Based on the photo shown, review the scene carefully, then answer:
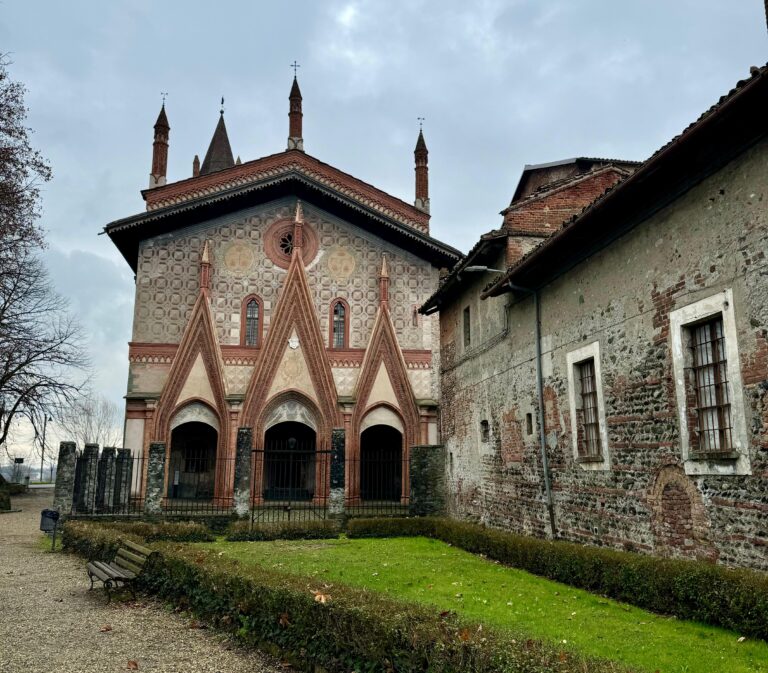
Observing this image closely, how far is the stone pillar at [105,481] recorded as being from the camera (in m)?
19.8

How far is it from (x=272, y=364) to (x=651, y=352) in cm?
1826

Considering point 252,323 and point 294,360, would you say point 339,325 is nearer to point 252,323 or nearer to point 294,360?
point 294,360

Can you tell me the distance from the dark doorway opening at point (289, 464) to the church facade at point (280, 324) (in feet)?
0.25

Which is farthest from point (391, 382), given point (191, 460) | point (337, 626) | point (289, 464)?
point (337, 626)

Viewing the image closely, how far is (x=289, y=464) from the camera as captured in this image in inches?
1012

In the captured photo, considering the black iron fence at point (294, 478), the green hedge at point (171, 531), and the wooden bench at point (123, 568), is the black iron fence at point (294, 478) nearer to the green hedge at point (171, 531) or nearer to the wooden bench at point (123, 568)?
the green hedge at point (171, 531)

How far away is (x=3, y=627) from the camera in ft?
26.6

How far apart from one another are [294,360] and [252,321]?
256 centimetres

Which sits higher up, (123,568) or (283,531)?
(123,568)

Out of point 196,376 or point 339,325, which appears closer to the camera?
point 196,376

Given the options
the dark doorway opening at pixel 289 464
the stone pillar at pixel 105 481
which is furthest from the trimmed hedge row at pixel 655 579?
the dark doorway opening at pixel 289 464

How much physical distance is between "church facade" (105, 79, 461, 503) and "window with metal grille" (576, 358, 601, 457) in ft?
45.5

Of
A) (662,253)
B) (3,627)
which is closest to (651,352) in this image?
(662,253)

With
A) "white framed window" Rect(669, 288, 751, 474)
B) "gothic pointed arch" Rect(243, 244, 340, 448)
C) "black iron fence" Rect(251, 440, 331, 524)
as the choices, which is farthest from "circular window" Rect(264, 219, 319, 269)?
"white framed window" Rect(669, 288, 751, 474)
